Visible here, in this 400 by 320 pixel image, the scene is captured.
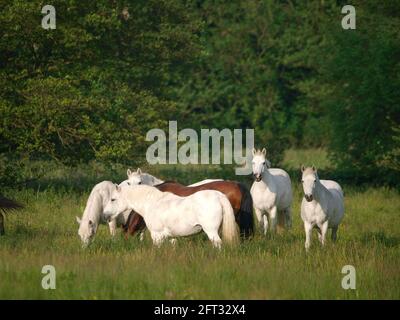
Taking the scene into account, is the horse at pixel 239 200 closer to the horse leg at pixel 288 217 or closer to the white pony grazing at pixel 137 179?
the white pony grazing at pixel 137 179

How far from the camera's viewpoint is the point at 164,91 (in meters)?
25.0

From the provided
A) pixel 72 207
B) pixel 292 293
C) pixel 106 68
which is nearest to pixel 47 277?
pixel 292 293

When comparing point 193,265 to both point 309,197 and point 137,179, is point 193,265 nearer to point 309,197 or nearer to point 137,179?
point 309,197

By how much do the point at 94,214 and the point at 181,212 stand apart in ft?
5.56

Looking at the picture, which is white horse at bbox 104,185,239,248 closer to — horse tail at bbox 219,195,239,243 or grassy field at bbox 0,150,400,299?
horse tail at bbox 219,195,239,243

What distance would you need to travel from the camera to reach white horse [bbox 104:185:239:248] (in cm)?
1263

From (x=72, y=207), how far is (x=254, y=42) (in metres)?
27.6

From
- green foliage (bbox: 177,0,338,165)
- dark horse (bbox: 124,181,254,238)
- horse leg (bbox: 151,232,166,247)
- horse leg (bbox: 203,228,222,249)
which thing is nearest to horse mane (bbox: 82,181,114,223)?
dark horse (bbox: 124,181,254,238)

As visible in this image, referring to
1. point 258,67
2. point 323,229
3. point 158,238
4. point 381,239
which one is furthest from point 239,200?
point 258,67

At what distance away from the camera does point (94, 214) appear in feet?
45.4

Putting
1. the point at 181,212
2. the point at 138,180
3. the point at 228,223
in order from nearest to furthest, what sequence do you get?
the point at 228,223 < the point at 181,212 < the point at 138,180
